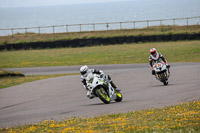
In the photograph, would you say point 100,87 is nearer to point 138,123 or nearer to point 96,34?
point 138,123

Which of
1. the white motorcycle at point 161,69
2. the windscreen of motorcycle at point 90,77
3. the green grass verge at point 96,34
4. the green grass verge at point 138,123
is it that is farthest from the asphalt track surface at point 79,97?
the green grass verge at point 96,34

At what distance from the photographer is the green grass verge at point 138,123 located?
25.2ft

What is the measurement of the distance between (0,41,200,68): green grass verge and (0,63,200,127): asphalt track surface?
37.8 ft

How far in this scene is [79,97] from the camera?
51.8ft

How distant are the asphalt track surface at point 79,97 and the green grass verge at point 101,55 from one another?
11521 mm

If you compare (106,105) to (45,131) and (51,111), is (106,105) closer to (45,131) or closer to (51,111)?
(51,111)

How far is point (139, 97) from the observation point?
46.7ft

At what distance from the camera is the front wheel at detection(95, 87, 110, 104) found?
40.5ft

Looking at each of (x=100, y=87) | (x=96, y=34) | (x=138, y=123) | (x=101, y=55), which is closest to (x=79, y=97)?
(x=100, y=87)

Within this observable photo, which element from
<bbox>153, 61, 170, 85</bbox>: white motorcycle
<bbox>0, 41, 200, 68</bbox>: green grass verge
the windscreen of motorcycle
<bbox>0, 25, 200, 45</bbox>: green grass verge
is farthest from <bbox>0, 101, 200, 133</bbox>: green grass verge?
<bbox>0, 25, 200, 45</bbox>: green grass verge

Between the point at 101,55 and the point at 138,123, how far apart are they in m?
29.9

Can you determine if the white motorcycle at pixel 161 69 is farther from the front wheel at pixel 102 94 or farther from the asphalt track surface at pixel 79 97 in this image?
the front wheel at pixel 102 94

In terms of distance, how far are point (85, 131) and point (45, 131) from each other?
114 cm

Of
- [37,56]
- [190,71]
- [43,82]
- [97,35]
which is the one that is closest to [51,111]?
[43,82]
